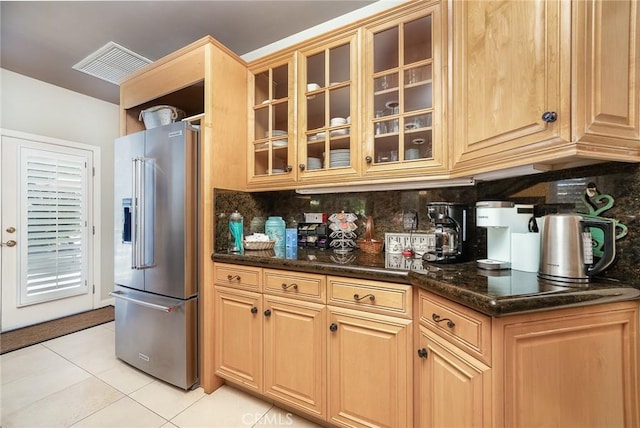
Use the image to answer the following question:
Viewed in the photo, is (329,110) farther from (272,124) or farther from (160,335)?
(160,335)

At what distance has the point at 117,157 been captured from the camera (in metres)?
2.09

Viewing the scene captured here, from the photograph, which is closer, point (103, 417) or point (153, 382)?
point (103, 417)

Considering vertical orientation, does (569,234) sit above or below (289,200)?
below

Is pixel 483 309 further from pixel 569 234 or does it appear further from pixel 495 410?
pixel 569 234

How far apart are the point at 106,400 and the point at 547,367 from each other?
2.36 meters

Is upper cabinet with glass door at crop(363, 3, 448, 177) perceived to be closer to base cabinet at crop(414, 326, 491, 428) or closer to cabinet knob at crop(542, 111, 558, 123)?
cabinet knob at crop(542, 111, 558, 123)

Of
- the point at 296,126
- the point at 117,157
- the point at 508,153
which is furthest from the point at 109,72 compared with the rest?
the point at 508,153

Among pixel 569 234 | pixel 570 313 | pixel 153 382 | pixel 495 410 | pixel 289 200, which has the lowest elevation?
pixel 153 382

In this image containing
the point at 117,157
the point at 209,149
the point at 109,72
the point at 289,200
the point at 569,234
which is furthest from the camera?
the point at 109,72

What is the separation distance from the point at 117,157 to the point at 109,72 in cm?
122

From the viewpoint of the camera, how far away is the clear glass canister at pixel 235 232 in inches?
74.3

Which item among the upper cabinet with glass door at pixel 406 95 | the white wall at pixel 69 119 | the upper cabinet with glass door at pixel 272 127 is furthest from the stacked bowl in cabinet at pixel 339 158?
the white wall at pixel 69 119

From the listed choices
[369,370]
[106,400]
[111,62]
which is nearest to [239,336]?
[369,370]

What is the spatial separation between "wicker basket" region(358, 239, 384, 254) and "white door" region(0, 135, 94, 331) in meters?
3.41
